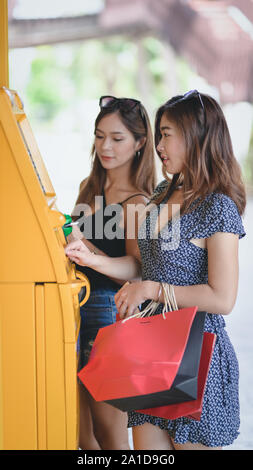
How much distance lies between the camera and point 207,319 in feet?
4.52

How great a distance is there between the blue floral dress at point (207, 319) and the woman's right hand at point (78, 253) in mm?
182

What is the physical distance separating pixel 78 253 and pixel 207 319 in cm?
39

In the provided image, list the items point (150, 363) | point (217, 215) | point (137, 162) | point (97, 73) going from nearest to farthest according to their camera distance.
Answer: point (150, 363) < point (217, 215) < point (137, 162) < point (97, 73)

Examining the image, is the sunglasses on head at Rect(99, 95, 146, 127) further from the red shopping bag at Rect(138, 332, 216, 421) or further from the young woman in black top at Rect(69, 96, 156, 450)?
the red shopping bag at Rect(138, 332, 216, 421)

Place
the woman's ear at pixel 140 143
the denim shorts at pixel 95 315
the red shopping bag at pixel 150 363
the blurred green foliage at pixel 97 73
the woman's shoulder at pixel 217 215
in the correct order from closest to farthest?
the red shopping bag at pixel 150 363 < the woman's shoulder at pixel 217 215 < the denim shorts at pixel 95 315 < the woman's ear at pixel 140 143 < the blurred green foliage at pixel 97 73

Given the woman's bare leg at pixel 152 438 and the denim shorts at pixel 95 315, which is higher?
the denim shorts at pixel 95 315

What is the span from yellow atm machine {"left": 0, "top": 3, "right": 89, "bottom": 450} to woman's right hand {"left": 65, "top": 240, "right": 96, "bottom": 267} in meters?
0.13

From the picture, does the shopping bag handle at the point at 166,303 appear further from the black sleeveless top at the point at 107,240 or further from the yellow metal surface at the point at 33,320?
the black sleeveless top at the point at 107,240

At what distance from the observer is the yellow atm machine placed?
1.17 metres

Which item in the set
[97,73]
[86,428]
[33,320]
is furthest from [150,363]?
[97,73]

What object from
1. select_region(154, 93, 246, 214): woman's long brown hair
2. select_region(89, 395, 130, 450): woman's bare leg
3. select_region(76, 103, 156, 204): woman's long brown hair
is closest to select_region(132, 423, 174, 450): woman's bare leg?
select_region(89, 395, 130, 450): woman's bare leg

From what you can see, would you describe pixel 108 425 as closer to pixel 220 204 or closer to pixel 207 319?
pixel 207 319

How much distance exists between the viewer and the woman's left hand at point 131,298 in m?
1.35

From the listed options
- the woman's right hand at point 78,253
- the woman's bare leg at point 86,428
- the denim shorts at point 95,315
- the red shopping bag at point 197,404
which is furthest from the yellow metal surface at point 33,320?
the woman's bare leg at point 86,428
